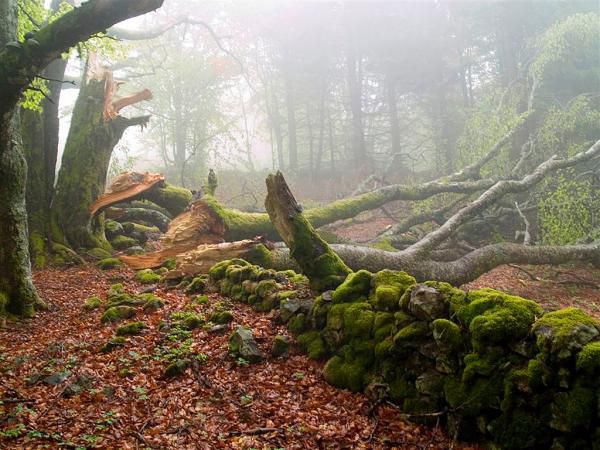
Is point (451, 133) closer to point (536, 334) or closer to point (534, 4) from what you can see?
point (534, 4)

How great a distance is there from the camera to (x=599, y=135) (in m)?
16.7

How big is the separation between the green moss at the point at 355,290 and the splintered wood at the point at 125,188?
774 centimetres

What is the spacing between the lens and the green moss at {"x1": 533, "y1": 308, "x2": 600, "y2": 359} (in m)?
3.30

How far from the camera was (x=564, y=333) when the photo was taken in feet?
11.1

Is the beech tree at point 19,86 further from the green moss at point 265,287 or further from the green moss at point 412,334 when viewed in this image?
the green moss at point 412,334

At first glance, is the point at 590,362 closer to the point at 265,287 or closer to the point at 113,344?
the point at 265,287

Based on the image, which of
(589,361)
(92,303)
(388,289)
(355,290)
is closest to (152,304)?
(92,303)

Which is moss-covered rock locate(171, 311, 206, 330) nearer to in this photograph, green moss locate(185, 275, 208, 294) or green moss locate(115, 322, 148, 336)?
green moss locate(115, 322, 148, 336)

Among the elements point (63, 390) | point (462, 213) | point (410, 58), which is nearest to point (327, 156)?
point (410, 58)

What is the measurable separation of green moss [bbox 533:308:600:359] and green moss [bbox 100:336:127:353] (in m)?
5.14

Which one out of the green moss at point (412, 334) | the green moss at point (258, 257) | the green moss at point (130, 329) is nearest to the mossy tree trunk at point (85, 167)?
the green moss at point (258, 257)

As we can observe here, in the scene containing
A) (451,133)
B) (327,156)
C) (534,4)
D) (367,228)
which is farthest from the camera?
(327,156)

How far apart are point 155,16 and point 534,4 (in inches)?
925

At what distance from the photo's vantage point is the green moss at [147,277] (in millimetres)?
8981
